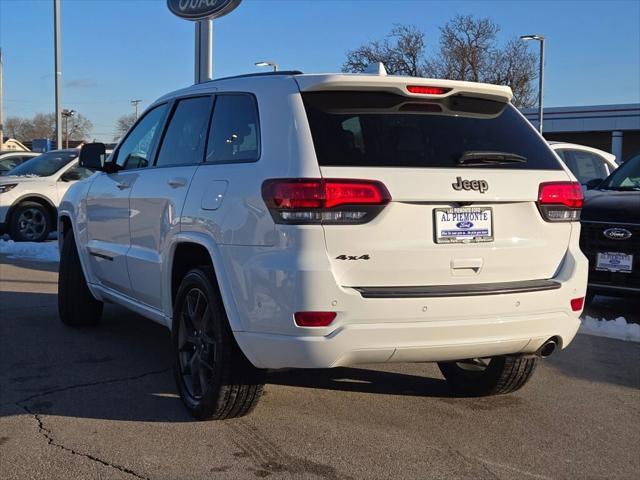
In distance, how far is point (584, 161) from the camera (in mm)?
11047

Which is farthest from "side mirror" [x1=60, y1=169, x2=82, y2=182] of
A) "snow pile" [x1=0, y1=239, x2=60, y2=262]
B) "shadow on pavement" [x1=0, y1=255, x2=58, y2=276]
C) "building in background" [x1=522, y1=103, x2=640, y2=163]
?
"building in background" [x1=522, y1=103, x2=640, y2=163]

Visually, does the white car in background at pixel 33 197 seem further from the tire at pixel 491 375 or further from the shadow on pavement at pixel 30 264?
the tire at pixel 491 375

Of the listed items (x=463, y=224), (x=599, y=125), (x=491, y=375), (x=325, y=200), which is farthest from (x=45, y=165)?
(x=599, y=125)

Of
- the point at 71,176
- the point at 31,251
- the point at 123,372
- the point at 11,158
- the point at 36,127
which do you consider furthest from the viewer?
the point at 36,127

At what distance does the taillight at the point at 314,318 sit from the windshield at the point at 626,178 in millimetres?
6072

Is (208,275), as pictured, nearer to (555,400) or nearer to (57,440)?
(57,440)

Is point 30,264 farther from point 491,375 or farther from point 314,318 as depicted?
point 314,318

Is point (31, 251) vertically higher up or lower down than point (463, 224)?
lower down

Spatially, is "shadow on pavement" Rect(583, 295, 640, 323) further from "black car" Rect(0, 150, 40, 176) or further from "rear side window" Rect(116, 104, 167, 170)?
"black car" Rect(0, 150, 40, 176)

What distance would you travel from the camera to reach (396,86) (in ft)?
13.1

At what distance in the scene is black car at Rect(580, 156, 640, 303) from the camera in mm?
7227

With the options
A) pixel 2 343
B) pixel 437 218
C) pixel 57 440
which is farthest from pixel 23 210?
pixel 437 218

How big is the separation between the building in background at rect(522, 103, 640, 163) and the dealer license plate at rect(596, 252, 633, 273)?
3583 centimetres

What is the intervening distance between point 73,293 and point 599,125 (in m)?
40.7
